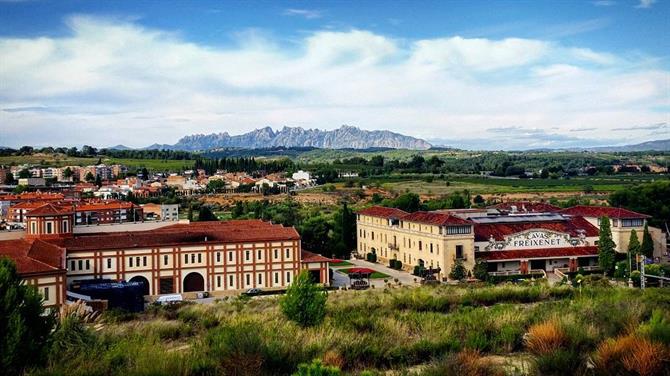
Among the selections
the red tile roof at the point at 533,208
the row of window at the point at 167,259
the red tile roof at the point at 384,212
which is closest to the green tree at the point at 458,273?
the red tile roof at the point at 384,212

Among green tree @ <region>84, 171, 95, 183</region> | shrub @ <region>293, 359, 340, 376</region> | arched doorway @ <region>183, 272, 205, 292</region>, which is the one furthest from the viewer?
green tree @ <region>84, 171, 95, 183</region>

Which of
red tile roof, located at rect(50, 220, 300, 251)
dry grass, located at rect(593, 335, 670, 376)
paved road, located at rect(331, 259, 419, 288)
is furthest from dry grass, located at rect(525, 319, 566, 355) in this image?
red tile roof, located at rect(50, 220, 300, 251)

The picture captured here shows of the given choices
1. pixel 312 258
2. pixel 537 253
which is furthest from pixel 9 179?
pixel 537 253

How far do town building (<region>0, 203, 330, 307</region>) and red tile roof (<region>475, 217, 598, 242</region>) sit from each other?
34.5 feet

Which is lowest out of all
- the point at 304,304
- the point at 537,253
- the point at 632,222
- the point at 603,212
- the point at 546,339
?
the point at 537,253

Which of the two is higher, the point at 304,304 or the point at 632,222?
the point at 304,304

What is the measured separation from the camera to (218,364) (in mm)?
7777

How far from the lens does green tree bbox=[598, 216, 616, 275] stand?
39312 mm

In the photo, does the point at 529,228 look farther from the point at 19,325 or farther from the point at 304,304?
the point at 19,325

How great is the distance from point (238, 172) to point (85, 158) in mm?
43273

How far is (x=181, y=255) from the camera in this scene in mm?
36156

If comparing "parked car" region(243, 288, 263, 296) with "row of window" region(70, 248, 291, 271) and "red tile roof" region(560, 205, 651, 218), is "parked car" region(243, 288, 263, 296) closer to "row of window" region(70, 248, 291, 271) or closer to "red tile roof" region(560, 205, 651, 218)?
"row of window" region(70, 248, 291, 271)

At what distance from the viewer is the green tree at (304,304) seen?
43.6 feet

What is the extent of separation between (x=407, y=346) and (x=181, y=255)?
28.2 m
